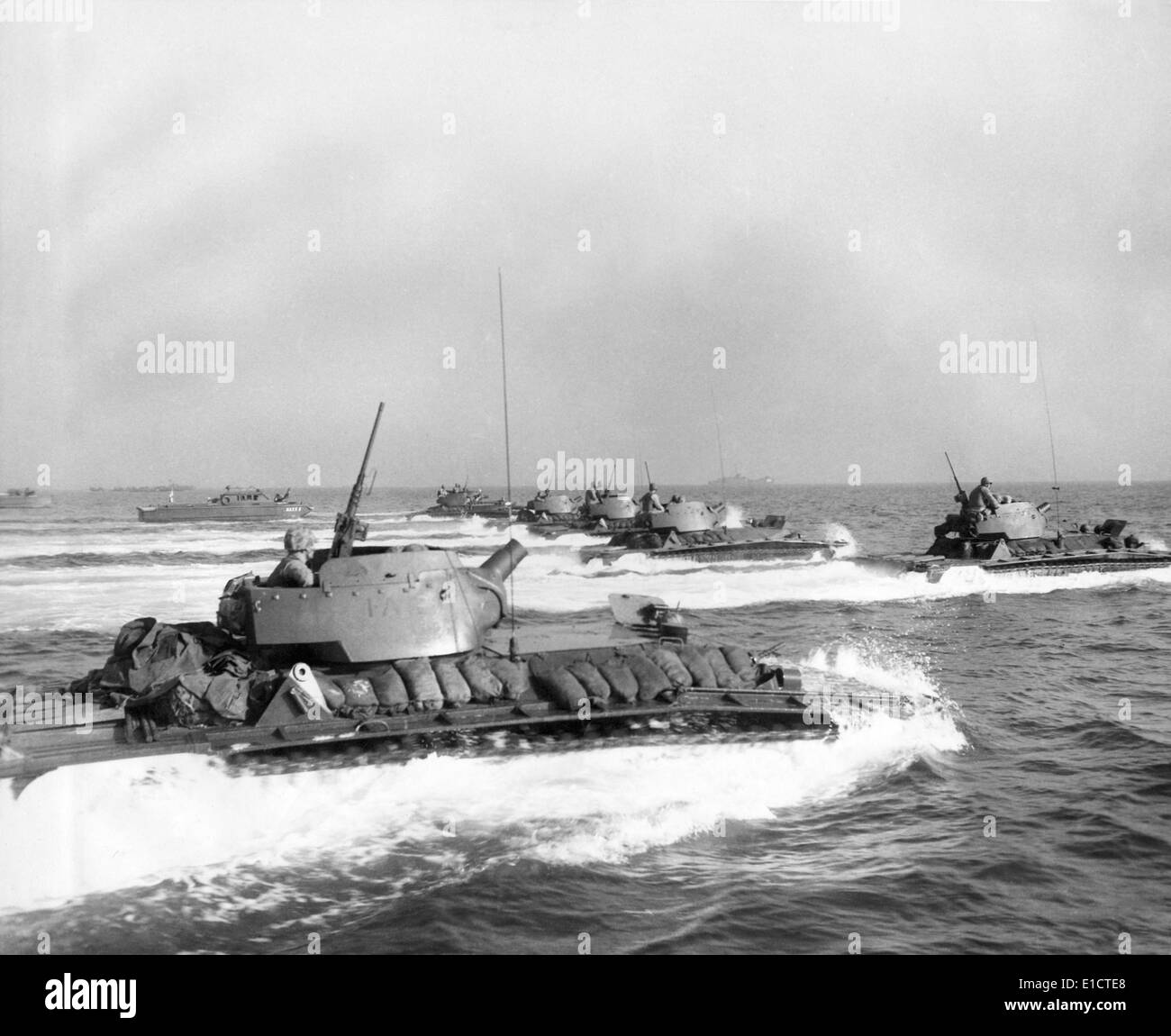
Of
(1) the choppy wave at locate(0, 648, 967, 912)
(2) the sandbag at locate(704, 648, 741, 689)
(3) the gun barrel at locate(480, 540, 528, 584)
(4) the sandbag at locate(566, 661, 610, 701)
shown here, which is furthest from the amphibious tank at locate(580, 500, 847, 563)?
(1) the choppy wave at locate(0, 648, 967, 912)

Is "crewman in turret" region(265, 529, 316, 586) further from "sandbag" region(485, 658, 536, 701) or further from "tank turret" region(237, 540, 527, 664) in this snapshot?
"sandbag" region(485, 658, 536, 701)

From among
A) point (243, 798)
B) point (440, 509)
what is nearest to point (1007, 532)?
point (243, 798)

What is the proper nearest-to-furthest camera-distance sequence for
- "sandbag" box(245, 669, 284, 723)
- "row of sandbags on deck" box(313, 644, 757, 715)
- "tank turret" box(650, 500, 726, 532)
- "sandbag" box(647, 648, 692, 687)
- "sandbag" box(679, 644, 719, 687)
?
"sandbag" box(245, 669, 284, 723)
"row of sandbags on deck" box(313, 644, 757, 715)
"sandbag" box(647, 648, 692, 687)
"sandbag" box(679, 644, 719, 687)
"tank turret" box(650, 500, 726, 532)

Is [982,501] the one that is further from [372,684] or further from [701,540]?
[372,684]

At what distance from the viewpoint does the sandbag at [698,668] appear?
13523 mm

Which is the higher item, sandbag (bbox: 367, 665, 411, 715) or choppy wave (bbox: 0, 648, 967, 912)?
sandbag (bbox: 367, 665, 411, 715)

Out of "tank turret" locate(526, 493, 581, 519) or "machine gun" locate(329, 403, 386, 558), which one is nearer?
"machine gun" locate(329, 403, 386, 558)

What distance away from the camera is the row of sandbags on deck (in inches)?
486

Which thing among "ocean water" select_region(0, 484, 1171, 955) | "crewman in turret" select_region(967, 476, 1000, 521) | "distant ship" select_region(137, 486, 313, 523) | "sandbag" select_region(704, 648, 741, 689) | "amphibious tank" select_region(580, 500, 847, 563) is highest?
"distant ship" select_region(137, 486, 313, 523)

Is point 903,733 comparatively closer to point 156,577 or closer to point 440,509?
point 156,577

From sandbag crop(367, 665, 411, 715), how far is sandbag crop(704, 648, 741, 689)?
424cm

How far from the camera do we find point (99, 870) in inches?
386

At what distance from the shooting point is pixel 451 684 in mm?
12602

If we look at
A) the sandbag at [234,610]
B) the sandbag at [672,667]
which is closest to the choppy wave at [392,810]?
the sandbag at [672,667]
